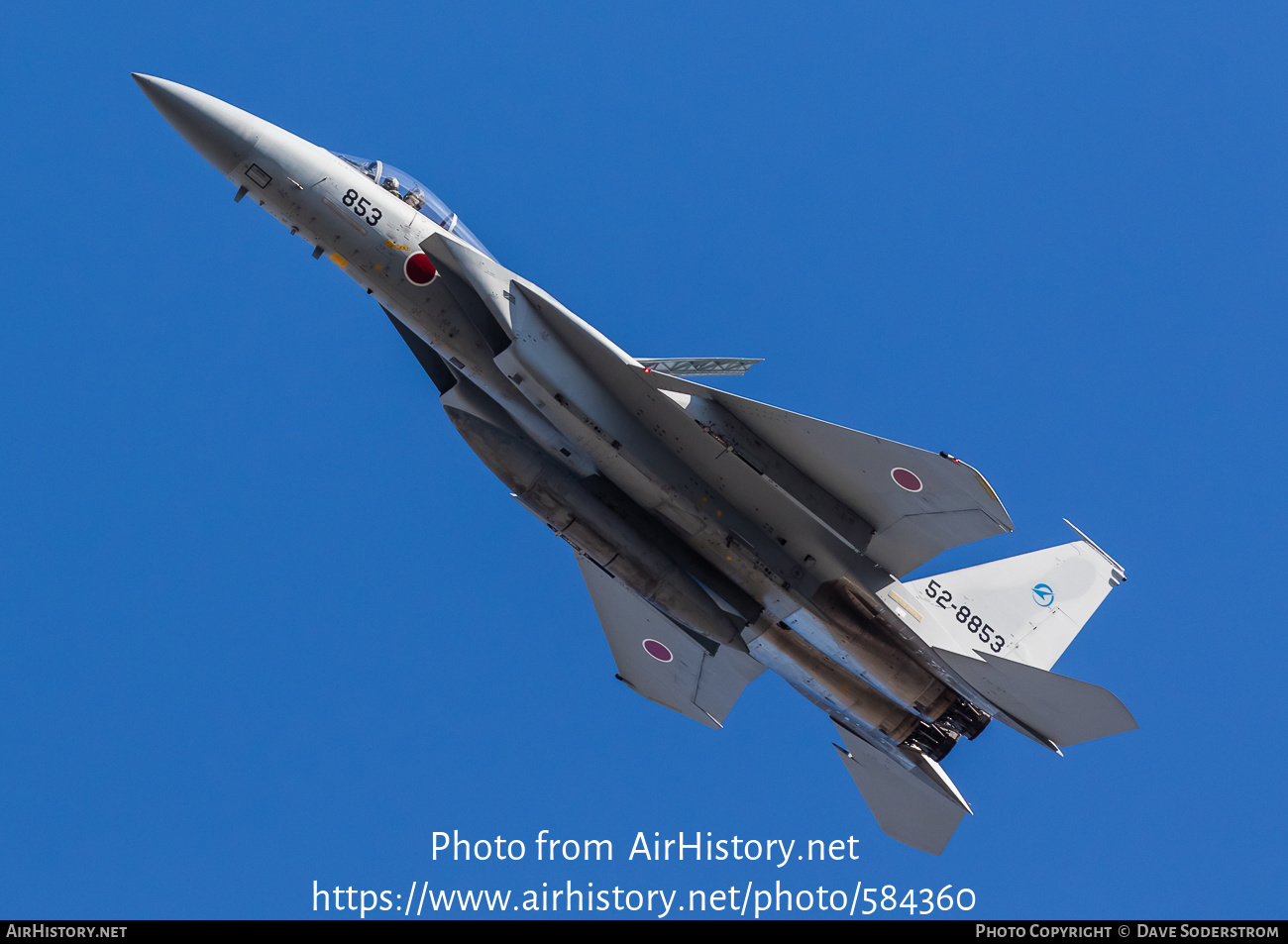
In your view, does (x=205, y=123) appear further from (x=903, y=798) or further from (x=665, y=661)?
(x=903, y=798)

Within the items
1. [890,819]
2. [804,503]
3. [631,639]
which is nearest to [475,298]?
[804,503]

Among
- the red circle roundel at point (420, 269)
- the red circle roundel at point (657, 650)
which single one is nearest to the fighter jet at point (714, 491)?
the red circle roundel at point (420, 269)

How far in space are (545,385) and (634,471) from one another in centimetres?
132

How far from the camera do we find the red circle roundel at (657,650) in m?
15.4

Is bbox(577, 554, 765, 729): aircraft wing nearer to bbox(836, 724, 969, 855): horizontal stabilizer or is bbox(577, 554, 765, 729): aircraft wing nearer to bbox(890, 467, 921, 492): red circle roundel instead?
bbox(836, 724, 969, 855): horizontal stabilizer

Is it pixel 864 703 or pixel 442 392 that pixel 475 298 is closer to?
pixel 442 392

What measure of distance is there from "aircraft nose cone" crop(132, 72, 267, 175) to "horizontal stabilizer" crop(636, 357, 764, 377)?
4.53 m

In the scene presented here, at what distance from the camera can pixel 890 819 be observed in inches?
591

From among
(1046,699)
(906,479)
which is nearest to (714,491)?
(906,479)

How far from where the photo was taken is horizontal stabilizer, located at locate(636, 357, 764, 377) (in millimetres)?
11961

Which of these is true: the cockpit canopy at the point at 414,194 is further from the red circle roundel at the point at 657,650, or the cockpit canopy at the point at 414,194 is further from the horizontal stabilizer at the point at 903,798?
the horizontal stabilizer at the point at 903,798

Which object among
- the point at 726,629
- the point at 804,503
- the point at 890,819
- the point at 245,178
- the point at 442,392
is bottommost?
the point at 890,819

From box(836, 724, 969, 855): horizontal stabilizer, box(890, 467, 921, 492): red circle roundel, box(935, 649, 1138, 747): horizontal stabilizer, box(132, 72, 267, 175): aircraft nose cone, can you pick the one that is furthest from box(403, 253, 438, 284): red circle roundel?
box(836, 724, 969, 855): horizontal stabilizer

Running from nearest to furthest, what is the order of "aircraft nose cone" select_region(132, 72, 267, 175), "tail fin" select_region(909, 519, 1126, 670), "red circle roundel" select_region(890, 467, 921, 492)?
"aircraft nose cone" select_region(132, 72, 267, 175) → "red circle roundel" select_region(890, 467, 921, 492) → "tail fin" select_region(909, 519, 1126, 670)
